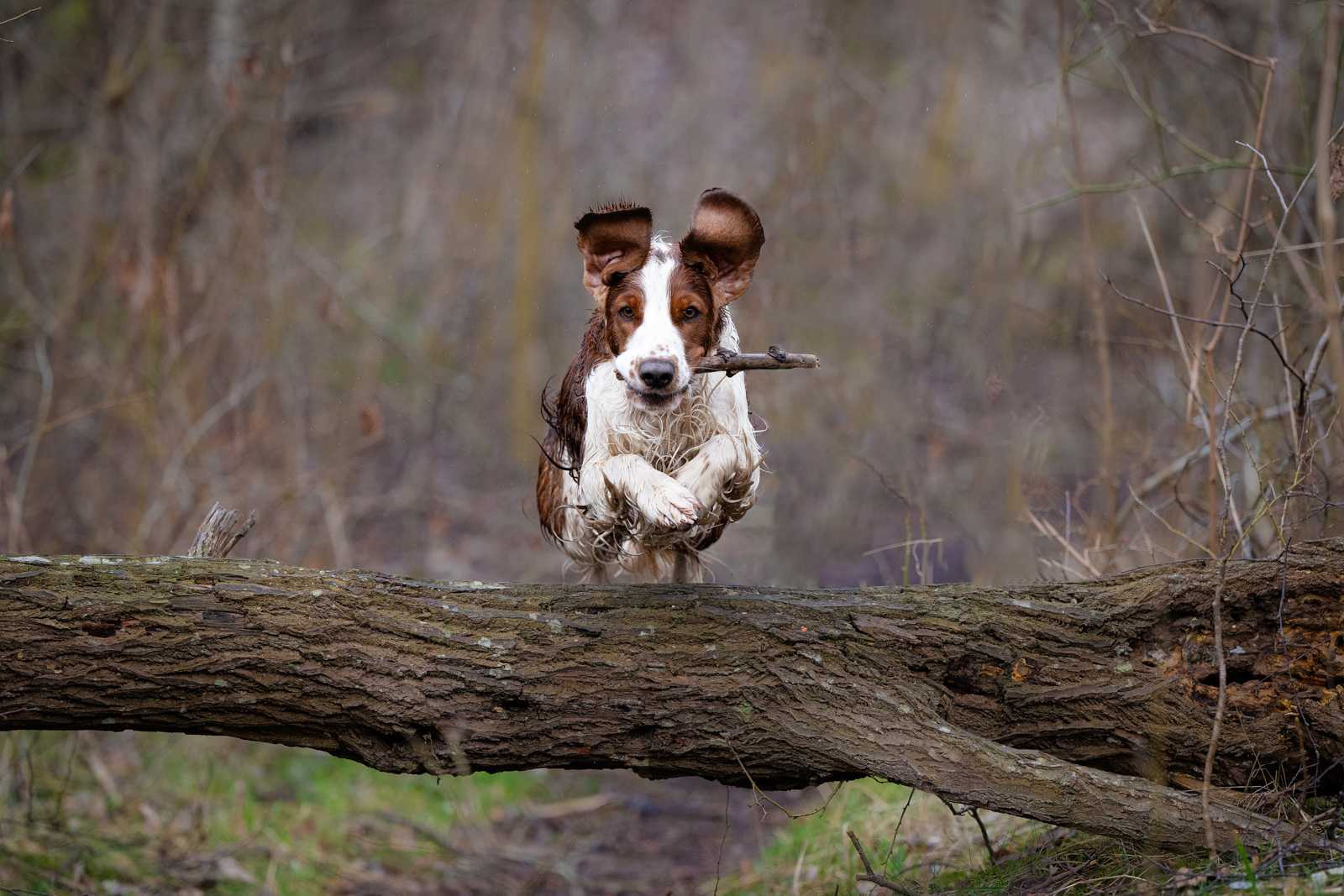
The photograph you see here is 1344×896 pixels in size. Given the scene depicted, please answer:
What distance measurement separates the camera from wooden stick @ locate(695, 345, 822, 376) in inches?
125

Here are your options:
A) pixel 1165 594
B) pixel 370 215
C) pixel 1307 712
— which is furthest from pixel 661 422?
pixel 370 215

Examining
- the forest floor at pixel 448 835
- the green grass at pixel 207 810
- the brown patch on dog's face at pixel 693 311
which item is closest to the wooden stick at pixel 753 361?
the brown patch on dog's face at pixel 693 311

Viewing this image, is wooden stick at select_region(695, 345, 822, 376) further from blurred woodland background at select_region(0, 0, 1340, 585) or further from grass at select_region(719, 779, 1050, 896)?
blurred woodland background at select_region(0, 0, 1340, 585)

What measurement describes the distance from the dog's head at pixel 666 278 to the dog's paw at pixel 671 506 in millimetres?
276

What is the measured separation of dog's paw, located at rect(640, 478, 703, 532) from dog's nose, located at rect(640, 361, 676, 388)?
13.8 inches

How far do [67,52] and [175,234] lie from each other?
354cm

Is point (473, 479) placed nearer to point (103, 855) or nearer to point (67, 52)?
point (67, 52)

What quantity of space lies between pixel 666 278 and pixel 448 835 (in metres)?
4.30

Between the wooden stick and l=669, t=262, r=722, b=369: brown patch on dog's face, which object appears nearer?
the wooden stick

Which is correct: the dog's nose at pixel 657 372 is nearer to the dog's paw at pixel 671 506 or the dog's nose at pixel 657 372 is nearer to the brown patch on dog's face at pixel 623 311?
the brown patch on dog's face at pixel 623 311

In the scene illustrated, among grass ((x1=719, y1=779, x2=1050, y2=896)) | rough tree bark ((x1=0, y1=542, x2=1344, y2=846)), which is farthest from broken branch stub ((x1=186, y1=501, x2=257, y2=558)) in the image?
grass ((x1=719, y1=779, x2=1050, y2=896))

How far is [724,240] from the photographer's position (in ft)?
11.1

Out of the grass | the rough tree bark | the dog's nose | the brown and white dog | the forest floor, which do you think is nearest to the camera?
the rough tree bark

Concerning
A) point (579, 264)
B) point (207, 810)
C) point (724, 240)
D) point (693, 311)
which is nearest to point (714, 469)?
point (693, 311)
